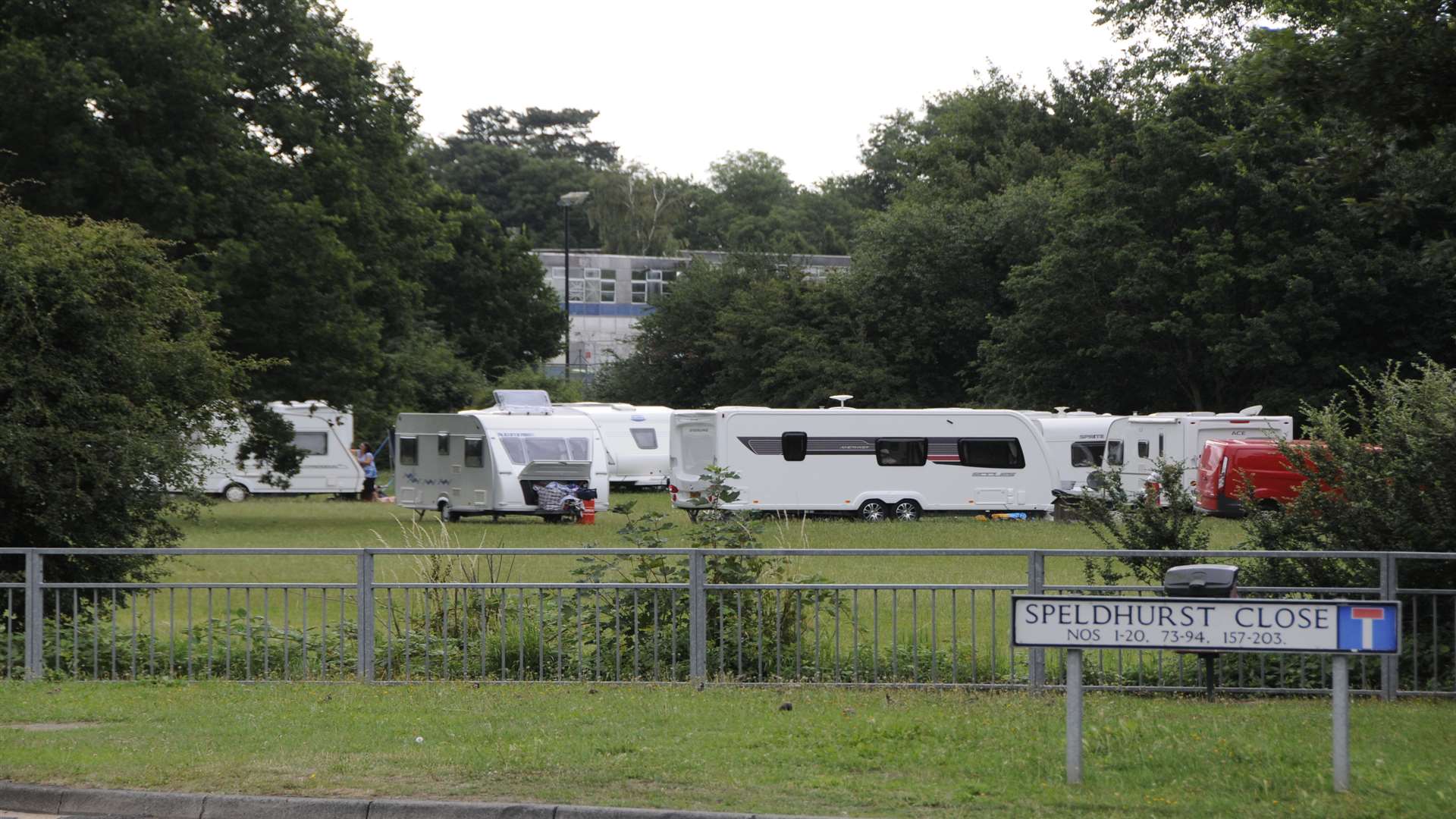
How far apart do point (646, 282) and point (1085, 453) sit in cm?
4763

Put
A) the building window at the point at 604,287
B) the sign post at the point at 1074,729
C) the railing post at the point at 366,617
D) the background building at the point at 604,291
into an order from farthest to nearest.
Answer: the building window at the point at 604,287 → the background building at the point at 604,291 → the railing post at the point at 366,617 → the sign post at the point at 1074,729

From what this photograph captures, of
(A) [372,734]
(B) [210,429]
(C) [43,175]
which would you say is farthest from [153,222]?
(A) [372,734]

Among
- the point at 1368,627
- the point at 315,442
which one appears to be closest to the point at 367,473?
the point at 315,442

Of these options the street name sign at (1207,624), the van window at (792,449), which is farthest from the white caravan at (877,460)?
the street name sign at (1207,624)

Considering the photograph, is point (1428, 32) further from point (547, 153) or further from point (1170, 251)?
point (547, 153)

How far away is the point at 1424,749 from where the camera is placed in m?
7.94

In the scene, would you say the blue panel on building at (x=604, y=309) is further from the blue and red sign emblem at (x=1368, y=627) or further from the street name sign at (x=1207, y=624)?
the blue and red sign emblem at (x=1368, y=627)

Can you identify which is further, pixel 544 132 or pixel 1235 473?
pixel 544 132

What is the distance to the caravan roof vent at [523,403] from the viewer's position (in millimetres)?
36312

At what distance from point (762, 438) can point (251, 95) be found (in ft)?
44.1

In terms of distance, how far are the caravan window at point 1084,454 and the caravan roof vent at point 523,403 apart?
1310 centimetres

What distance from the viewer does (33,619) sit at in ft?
36.7

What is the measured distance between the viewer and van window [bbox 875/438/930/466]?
34.1m

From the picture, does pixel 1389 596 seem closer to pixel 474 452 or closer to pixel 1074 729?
pixel 1074 729
